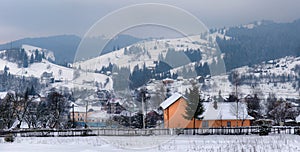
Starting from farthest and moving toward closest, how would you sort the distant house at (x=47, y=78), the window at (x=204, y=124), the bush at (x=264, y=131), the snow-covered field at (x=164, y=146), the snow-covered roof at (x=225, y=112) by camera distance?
1. the distant house at (x=47, y=78)
2. the snow-covered roof at (x=225, y=112)
3. the window at (x=204, y=124)
4. the bush at (x=264, y=131)
5. the snow-covered field at (x=164, y=146)

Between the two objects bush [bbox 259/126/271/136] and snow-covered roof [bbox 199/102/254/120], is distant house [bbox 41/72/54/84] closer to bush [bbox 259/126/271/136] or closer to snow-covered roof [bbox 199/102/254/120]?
snow-covered roof [bbox 199/102/254/120]

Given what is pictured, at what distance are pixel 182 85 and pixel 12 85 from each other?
154859 millimetres

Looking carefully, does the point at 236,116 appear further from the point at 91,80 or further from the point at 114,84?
the point at 114,84

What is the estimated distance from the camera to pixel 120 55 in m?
16.5

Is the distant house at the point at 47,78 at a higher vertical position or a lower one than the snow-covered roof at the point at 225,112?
higher

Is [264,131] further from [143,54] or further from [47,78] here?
[47,78]

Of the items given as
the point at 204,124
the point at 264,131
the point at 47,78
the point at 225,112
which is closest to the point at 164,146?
the point at 264,131

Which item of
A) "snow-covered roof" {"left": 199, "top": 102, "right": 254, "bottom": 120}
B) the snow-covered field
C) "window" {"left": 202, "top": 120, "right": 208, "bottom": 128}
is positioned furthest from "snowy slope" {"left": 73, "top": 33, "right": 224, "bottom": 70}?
"snow-covered roof" {"left": 199, "top": 102, "right": 254, "bottom": 120}

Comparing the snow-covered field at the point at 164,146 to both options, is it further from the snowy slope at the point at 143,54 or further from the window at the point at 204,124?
the window at the point at 204,124

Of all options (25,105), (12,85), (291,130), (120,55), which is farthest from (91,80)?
(12,85)

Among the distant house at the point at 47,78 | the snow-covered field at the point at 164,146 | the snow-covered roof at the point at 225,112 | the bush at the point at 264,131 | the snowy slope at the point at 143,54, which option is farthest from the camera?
the distant house at the point at 47,78

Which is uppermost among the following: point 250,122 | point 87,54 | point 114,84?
point 87,54

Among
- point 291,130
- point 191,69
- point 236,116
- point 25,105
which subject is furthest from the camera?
point 25,105

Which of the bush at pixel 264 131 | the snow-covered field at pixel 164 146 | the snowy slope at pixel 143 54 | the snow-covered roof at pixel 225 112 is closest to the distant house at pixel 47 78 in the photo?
the snow-covered roof at pixel 225 112
